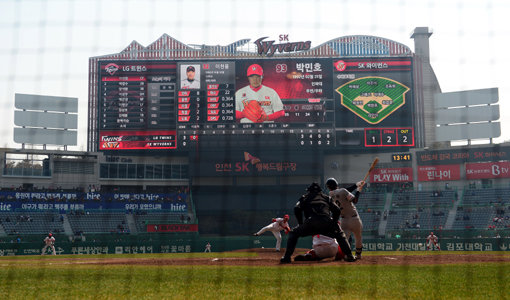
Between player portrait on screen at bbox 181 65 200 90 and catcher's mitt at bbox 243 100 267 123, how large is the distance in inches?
142

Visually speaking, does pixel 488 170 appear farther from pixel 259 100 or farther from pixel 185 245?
pixel 185 245

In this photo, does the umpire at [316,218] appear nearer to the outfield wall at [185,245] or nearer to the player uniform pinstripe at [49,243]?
the player uniform pinstripe at [49,243]

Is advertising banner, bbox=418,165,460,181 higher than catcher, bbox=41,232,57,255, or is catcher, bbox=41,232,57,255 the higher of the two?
advertising banner, bbox=418,165,460,181

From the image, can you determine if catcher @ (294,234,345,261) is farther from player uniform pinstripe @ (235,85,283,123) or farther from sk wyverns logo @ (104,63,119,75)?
sk wyverns logo @ (104,63,119,75)

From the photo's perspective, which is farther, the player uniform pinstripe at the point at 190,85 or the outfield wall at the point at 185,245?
the player uniform pinstripe at the point at 190,85

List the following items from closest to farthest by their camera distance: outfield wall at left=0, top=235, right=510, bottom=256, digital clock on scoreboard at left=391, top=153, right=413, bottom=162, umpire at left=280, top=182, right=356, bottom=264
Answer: umpire at left=280, top=182, right=356, bottom=264 < outfield wall at left=0, top=235, right=510, bottom=256 < digital clock on scoreboard at left=391, top=153, right=413, bottom=162

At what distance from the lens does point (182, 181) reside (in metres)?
42.7

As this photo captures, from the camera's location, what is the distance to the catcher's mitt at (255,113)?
37.2 metres

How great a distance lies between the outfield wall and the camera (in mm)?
27953

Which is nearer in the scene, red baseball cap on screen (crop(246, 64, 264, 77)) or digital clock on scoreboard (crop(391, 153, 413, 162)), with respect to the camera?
red baseball cap on screen (crop(246, 64, 264, 77))

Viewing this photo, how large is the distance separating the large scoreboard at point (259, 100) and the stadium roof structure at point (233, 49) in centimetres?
454

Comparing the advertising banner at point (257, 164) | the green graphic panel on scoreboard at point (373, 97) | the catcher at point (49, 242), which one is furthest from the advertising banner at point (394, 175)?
the catcher at point (49, 242)

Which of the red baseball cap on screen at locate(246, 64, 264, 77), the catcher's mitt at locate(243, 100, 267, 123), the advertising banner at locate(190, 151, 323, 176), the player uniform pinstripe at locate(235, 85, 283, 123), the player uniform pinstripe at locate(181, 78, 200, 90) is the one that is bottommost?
the advertising banner at locate(190, 151, 323, 176)

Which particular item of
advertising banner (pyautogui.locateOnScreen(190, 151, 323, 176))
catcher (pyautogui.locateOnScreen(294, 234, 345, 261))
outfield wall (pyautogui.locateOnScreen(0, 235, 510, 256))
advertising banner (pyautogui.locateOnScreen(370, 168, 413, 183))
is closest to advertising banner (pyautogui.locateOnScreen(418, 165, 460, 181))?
advertising banner (pyautogui.locateOnScreen(370, 168, 413, 183))
